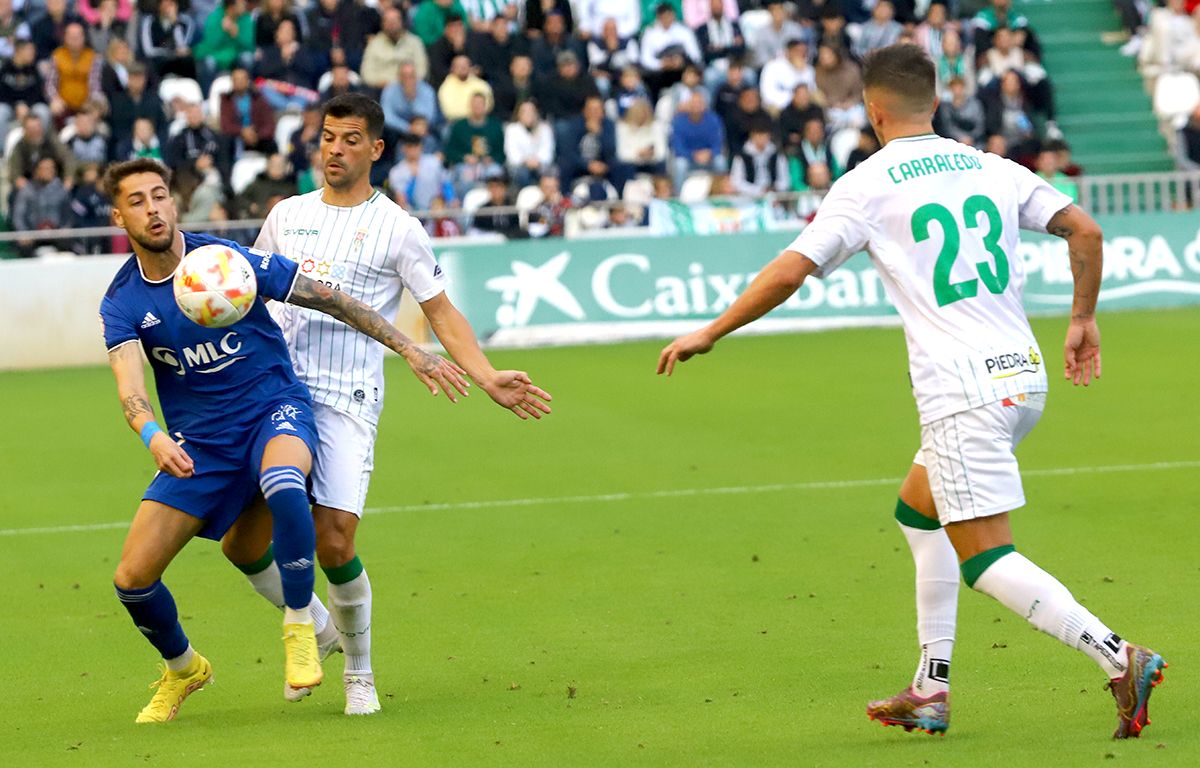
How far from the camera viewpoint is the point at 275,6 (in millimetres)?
24719

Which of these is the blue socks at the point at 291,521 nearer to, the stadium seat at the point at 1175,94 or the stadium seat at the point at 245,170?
the stadium seat at the point at 245,170

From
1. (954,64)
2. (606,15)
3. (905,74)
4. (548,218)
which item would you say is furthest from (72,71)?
(905,74)

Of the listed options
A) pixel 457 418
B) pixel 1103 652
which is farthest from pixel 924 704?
pixel 457 418

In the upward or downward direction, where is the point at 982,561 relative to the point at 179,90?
downward

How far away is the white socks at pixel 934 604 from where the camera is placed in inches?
240

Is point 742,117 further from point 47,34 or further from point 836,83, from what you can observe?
point 47,34

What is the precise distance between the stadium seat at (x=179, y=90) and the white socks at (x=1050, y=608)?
19210 millimetres

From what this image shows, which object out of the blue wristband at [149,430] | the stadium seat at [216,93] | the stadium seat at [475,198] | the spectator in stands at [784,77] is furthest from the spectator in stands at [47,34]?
the blue wristband at [149,430]

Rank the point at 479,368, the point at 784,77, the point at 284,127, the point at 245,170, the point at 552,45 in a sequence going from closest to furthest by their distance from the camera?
1. the point at 479,368
2. the point at 245,170
3. the point at 284,127
4. the point at 552,45
5. the point at 784,77

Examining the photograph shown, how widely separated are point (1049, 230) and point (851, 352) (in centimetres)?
1256

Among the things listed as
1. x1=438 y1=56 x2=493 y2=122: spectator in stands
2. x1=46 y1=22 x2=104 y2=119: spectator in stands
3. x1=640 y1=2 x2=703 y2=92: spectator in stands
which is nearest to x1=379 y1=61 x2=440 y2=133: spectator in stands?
x1=438 y1=56 x2=493 y2=122: spectator in stands

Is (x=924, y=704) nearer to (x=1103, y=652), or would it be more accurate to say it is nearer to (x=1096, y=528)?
(x=1103, y=652)

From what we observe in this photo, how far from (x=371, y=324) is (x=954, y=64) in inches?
801

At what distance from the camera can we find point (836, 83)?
25.7m
